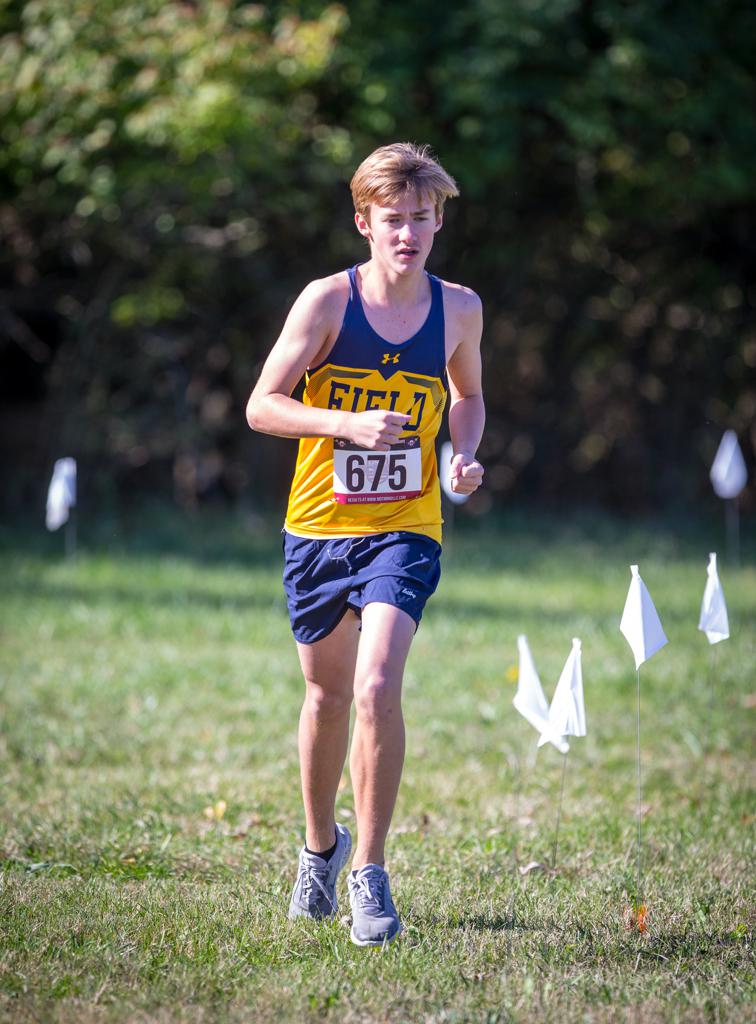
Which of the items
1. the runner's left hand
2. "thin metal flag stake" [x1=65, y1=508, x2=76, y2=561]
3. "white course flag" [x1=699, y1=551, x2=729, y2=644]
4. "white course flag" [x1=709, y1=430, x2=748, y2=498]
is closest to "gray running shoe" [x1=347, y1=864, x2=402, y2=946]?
the runner's left hand

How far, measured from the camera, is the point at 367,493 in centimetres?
340

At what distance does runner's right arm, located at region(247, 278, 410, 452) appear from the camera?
10.6ft

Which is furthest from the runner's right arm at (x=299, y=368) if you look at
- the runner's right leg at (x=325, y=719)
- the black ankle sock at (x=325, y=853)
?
the black ankle sock at (x=325, y=853)

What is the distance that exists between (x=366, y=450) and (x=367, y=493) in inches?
4.8

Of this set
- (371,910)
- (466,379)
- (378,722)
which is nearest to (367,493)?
(466,379)

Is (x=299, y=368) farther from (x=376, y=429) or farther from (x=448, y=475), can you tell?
(x=448, y=475)

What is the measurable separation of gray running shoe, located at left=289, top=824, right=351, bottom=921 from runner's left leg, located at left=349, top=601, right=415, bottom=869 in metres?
0.26

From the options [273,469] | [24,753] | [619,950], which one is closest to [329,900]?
[619,950]

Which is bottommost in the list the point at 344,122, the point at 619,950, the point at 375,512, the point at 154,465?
the point at 619,950

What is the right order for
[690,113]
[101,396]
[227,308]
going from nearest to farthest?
1. [690,113]
2. [101,396]
3. [227,308]

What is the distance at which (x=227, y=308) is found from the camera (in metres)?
14.4

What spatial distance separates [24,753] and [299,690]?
63.2 inches

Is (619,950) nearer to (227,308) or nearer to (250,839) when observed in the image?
(250,839)

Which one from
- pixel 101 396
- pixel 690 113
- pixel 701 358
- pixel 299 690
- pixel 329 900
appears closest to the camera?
pixel 329 900
